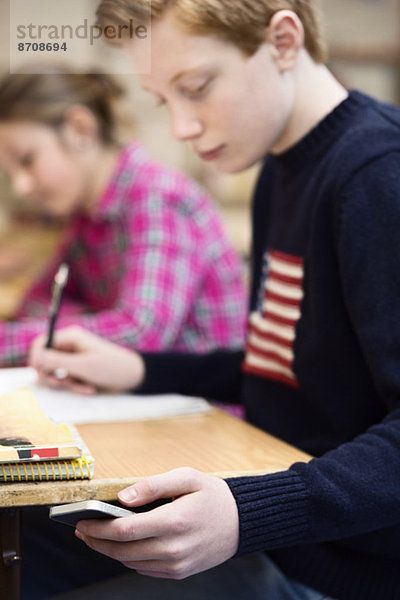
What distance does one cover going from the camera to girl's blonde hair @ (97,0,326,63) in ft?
2.69

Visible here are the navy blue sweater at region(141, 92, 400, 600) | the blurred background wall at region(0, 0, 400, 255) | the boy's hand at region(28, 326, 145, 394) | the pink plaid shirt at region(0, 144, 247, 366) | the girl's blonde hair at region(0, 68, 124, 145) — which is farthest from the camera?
the blurred background wall at region(0, 0, 400, 255)

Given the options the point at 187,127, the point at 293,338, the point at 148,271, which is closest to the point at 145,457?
the point at 293,338

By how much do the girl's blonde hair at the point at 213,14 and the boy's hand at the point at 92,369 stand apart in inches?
16.5

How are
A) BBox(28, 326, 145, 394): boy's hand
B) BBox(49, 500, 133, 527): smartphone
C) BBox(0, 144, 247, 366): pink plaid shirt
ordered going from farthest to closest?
BBox(0, 144, 247, 366): pink plaid shirt < BBox(28, 326, 145, 394): boy's hand < BBox(49, 500, 133, 527): smartphone

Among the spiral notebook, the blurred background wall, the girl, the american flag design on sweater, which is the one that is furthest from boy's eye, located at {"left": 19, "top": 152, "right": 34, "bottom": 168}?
the blurred background wall

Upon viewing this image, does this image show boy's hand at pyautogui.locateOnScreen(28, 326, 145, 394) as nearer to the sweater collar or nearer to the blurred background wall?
the sweater collar

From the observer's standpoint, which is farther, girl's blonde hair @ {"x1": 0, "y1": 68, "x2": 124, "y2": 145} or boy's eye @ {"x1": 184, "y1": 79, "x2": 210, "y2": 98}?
girl's blonde hair @ {"x1": 0, "y1": 68, "x2": 124, "y2": 145}

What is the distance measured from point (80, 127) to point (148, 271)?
0.45m

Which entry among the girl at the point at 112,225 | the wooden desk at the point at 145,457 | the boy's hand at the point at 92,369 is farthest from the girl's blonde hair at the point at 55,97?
the wooden desk at the point at 145,457

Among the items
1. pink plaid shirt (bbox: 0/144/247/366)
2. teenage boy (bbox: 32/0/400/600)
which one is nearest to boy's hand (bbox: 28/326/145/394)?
teenage boy (bbox: 32/0/400/600)

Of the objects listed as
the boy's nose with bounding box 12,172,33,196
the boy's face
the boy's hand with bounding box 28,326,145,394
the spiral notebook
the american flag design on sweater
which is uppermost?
the boy's face

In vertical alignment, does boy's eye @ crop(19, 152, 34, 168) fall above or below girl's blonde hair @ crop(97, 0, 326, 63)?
below

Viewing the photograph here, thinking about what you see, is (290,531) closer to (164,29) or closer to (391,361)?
(391,361)

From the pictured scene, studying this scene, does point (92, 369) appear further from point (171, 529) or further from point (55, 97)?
point (55, 97)
